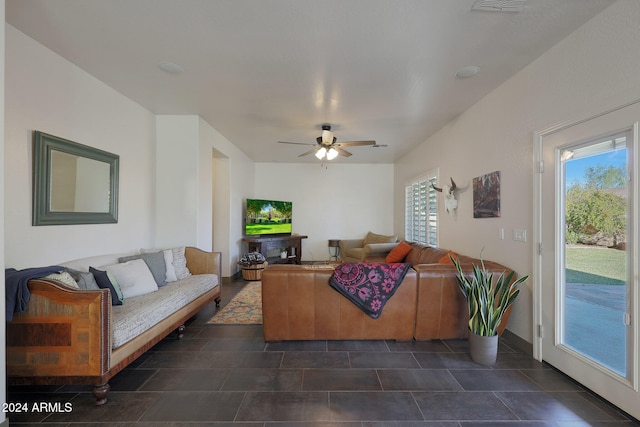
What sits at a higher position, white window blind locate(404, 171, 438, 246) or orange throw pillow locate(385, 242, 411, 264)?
white window blind locate(404, 171, 438, 246)

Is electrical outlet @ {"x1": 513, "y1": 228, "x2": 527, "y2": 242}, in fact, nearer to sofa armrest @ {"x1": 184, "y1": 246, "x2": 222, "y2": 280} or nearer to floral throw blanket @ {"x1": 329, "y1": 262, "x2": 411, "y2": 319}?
floral throw blanket @ {"x1": 329, "y1": 262, "x2": 411, "y2": 319}

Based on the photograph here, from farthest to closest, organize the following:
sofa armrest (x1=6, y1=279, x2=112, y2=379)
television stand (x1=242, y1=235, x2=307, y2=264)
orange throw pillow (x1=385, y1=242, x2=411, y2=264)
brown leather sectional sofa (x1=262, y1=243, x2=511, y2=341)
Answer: television stand (x1=242, y1=235, x2=307, y2=264)
orange throw pillow (x1=385, y1=242, x2=411, y2=264)
brown leather sectional sofa (x1=262, y1=243, x2=511, y2=341)
sofa armrest (x1=6, y1=279, x2=112, y2=379)

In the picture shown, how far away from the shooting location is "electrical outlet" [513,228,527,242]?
2.52m

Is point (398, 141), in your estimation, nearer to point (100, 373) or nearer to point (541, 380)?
point (541, 380)

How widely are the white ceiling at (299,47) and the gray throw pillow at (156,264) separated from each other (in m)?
1.90

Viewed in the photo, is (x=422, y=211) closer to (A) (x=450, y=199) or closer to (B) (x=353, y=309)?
(A) (x=450, y=199)

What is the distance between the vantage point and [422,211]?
518 centimetres

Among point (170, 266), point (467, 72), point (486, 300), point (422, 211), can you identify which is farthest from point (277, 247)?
point (467, 72)

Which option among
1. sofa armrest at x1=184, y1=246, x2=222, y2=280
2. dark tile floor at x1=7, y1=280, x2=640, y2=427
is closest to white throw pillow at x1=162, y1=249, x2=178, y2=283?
sofa armrest at x1=184, y1=246, x2=222, y2=280

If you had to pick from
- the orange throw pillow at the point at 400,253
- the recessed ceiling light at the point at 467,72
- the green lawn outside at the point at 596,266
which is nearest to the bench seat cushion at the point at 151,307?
the orange throw pillow at the point at 400,253

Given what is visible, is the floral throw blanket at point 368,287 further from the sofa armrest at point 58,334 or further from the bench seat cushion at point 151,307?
the sofa armrest at point 58,334

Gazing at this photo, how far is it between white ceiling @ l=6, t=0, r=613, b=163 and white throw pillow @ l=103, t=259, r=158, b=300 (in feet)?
6.37

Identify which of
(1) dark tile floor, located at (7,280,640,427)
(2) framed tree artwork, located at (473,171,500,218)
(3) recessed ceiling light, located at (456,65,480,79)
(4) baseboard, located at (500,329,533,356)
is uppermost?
(3) recessed ceiling light, located at (456,65,480,79)

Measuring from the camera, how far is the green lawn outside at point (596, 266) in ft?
5.80
